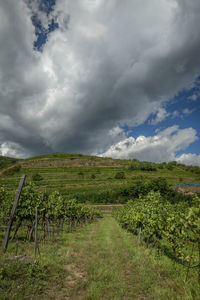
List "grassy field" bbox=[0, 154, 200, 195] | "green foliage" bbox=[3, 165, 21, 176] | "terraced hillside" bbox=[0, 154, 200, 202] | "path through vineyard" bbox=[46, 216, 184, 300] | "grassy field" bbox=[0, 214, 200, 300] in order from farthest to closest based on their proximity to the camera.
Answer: "green foliage" bbox=[3, 165, 21, 176] → "grassy field" bbox=[0, 154, 200, 195] → "terraced hillside" bbox=[0, 154, 200, 202] → "path through vineyard" bbox=[46, 216, 184, 300] → "grassy field" bbox=[0, 214, 200, 300]

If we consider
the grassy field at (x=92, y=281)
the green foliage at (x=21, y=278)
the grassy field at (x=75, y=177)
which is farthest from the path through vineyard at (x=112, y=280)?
the grassy field at (x=75, y=177)

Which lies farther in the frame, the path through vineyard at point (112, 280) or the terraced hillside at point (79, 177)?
the terraced hillside at point (79, 177)

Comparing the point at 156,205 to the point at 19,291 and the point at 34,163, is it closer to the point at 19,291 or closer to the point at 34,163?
the point at 19,291

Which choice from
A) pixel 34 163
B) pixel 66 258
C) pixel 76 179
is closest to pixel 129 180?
pixel 76 179

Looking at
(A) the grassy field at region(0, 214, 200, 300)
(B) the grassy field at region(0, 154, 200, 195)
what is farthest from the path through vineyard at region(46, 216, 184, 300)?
(B) the grassy field at region(0, 154, 200, 195)

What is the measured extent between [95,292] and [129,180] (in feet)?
283

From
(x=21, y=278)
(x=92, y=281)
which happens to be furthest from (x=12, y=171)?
(x=92, y=281)

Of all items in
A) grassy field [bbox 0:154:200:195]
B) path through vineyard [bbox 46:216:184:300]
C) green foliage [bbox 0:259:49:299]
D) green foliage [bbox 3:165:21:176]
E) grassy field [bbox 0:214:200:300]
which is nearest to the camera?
green foliage [bbox 0:259:49:299]

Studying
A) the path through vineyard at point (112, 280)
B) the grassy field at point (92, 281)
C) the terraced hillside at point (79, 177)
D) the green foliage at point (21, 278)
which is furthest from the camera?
the terraced hillside at point (79, 177)

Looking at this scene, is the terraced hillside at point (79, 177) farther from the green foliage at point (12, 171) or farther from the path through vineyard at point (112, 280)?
the path through vineyard at point (112, 280)

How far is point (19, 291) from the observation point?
473cm

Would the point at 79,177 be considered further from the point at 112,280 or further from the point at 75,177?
the point at 112,280

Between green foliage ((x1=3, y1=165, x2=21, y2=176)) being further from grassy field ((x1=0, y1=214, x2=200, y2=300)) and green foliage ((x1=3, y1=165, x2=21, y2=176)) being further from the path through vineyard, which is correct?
grassy field ((x1=0, y1=214, x2=200, y2=300))

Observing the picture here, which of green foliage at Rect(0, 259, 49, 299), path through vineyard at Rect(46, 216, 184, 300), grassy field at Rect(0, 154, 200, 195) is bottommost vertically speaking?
path through vineyard at Rect(46, 216, 184, 300)
